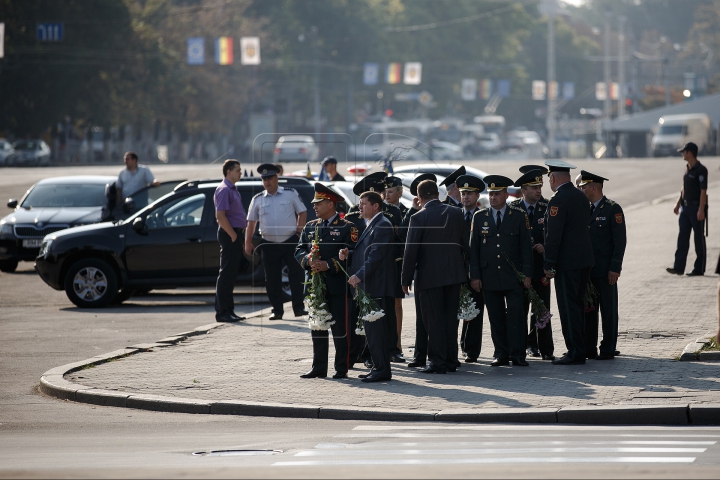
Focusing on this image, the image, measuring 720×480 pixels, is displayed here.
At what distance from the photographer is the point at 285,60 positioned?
84.4 meters

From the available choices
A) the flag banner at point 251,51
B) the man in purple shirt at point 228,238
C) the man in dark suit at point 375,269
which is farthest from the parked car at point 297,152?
the man in dark suit at point 375,269

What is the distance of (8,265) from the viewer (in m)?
22.0

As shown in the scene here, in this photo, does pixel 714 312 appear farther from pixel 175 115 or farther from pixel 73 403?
pixel 175 115

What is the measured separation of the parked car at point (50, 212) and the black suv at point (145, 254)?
10.9 feet

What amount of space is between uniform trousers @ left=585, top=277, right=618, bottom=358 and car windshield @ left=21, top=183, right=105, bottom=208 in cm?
1262

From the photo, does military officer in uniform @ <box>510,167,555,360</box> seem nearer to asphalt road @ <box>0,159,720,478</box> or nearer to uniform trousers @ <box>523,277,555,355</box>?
uniform trousers @ <box>523,277,555,355</box>

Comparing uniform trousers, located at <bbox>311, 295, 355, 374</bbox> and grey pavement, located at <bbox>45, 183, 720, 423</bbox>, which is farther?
uniform trousers, located at <bbox>311, 295, 355, 374</bbox>

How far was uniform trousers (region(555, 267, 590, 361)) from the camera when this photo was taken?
11.2m

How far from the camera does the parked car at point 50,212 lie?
21.2 m

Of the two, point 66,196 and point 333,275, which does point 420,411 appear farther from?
point 66,196

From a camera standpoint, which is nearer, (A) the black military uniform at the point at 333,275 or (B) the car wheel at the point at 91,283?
(A) the black military uniform at the point at 333,275

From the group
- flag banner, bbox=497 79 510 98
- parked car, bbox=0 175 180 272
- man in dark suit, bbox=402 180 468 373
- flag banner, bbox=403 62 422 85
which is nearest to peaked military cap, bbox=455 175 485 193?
man in dark suit, bbox=402 180 468 373

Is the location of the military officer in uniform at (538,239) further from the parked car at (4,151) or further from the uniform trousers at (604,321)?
the parked car at (4,151)

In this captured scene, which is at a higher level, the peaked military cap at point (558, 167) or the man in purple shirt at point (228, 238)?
the peaked military cap at point (558, 167)
